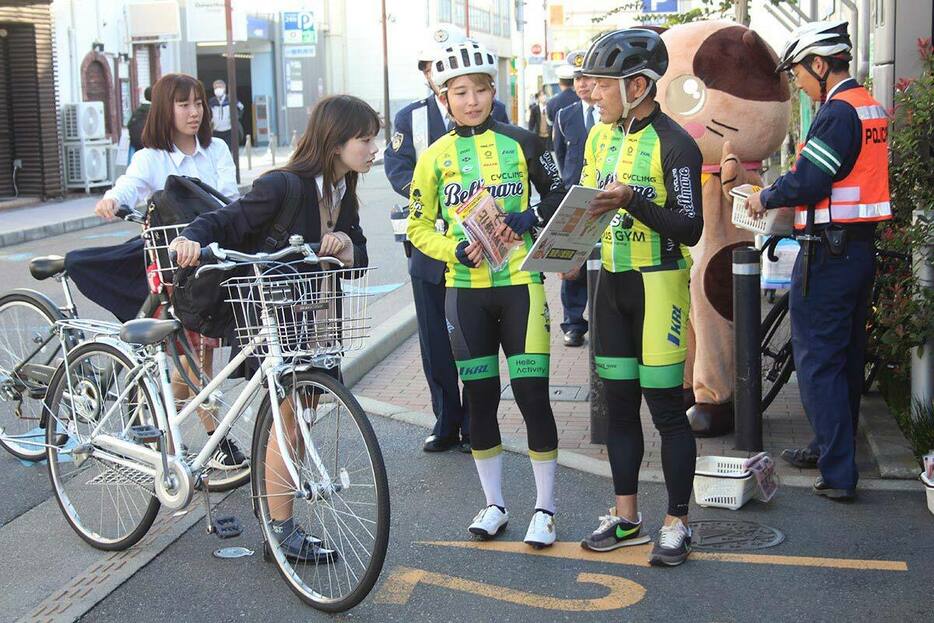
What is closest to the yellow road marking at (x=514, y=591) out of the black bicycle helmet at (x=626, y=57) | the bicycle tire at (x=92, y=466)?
the bicycle tire at (x=92, y=466)

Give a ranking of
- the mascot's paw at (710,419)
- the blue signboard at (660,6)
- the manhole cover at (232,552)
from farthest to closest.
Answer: the blue signboard at (660,6) → the mascot's paw at (710,419) → the manhole cover at (232,552)

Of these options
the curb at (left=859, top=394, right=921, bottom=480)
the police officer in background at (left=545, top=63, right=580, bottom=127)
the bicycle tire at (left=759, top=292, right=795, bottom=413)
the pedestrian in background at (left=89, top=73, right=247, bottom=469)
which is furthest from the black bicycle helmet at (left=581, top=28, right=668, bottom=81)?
the police officer in background at (left=545, top=63, right=580, bottom=127)

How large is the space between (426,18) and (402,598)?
6090 centimetres

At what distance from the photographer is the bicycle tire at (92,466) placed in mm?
4820

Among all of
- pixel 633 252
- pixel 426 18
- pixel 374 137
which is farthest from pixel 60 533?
pixel 426 18

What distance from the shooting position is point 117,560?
480cm

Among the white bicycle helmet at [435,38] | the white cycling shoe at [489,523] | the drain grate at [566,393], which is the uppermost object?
the white bicycle helmet at [435,38]

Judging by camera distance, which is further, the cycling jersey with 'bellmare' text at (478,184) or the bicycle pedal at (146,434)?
the cycling jersey with 'bellmare' text at (478,184)

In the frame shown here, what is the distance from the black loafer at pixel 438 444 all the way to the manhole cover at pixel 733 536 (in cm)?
162

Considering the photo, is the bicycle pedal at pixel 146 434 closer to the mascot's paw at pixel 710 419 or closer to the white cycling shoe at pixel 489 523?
the white cycling shoe at pixel 489 523

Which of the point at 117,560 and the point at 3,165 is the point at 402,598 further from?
the point at 3,165

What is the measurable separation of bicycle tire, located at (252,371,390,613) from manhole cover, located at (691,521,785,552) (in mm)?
1436

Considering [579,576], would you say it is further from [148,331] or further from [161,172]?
[161,172]

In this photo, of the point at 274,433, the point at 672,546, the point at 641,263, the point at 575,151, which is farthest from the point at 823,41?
the point at 575,151
